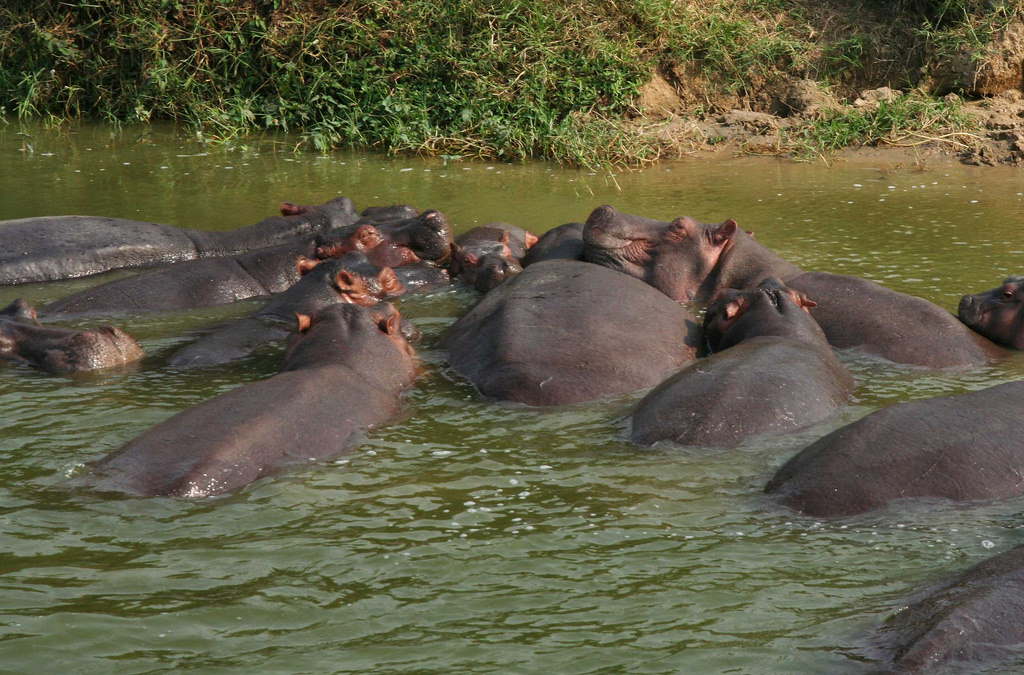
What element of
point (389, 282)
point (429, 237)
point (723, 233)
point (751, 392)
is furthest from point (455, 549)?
point (429, 237)

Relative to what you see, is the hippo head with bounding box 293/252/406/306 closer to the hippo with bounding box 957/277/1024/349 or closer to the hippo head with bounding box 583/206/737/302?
the hippo head with bounding box 583/206/737/302

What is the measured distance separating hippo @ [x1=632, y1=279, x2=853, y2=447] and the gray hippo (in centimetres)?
287

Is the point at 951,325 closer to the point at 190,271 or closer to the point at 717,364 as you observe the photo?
the point at 717,364

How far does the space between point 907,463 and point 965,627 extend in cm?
127

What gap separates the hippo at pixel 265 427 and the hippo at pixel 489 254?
176cm

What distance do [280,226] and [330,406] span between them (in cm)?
407

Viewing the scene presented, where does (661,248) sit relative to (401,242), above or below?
above

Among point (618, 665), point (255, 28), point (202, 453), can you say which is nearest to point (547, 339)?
point (202, 453)

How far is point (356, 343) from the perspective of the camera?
6145 mm

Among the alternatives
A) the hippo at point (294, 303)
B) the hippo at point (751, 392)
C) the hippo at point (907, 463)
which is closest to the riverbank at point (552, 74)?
the hippo at point (294, 303)

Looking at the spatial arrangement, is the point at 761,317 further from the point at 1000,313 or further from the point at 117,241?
the point at 117,241

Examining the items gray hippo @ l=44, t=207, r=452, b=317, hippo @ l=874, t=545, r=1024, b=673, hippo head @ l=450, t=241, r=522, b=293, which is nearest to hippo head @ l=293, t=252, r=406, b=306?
gray hippo @ l=44, t=207, r=452, b=317

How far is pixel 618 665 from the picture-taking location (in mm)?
3633

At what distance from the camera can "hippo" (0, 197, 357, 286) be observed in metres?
8.47
